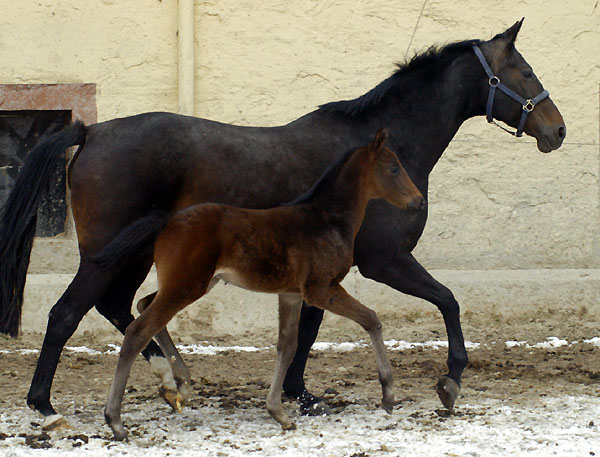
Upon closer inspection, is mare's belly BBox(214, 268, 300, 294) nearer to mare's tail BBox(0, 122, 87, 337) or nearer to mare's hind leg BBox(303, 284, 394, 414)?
mare's hind leg BBox(303, 284, 394, 414)

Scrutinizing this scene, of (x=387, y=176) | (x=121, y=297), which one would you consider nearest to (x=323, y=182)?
(x=387, y=176)

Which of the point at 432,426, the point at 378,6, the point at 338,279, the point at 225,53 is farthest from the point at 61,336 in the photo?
the point at 378,6

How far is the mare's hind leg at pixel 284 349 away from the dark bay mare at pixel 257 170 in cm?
44

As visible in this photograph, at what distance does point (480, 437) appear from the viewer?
4.11m

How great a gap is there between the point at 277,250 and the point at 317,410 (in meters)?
1.07

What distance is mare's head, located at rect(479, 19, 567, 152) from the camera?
16.4ft

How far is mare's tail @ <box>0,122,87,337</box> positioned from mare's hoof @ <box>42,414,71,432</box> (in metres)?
0.66

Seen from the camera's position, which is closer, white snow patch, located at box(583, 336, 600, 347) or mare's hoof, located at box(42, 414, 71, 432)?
mare's hoof, located at box(42, 414, 71, 432)

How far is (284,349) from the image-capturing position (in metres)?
4.39

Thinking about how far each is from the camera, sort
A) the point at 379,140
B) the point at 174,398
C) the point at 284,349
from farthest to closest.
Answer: the point at 174,398 < the point at 284,349 < the point at 379,140

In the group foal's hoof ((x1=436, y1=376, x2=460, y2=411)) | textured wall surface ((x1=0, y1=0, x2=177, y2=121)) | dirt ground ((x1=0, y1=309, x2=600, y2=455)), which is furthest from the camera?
textured wall surface ((x1=0, y1=0, x2=177, y2=121))

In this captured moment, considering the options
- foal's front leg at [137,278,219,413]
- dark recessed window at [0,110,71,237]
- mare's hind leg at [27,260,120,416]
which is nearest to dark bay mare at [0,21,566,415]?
mare's hind leg at [27,260,120,416]

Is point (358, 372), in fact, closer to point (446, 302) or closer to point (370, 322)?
point (446, 302)

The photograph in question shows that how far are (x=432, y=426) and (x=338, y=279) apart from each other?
2.96ft
